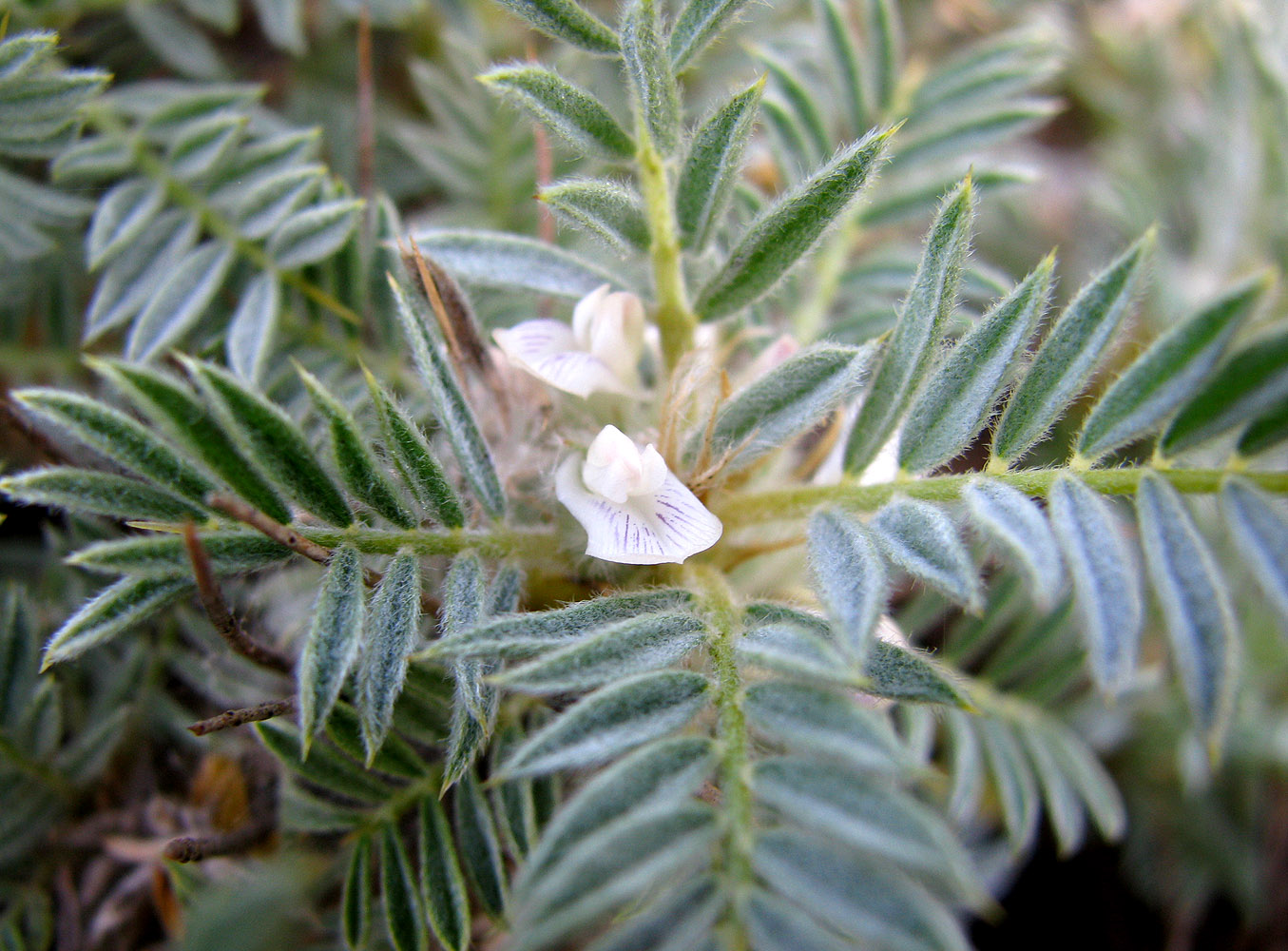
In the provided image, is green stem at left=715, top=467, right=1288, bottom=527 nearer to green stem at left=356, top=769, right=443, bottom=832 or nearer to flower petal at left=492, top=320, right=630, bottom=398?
flower petal at left=492, top=320, right=630, bottom=398

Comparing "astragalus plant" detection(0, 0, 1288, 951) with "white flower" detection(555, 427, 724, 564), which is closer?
"astragalus plant" detection(0, 0, 1288, 951)

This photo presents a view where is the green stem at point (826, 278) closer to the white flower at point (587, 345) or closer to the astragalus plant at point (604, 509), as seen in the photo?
the astragalus plant at point (604, 509)

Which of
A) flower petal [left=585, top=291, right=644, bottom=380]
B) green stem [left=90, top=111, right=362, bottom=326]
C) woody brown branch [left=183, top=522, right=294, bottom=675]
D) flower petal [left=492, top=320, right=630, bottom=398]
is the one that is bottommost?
woody brown branch [left=183, top=522, right=294, bottom=675]

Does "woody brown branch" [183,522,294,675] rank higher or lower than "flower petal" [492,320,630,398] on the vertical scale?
lower

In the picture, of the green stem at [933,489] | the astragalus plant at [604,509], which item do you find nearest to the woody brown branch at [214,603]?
the astragalus plant at [604,509]

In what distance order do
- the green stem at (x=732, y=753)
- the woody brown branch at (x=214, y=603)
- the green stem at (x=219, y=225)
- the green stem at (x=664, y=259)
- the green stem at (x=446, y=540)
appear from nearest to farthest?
the green stem at (x=732, y=753) < the woody brown branch at (x=214, y=603) < the green stem at (x=446, y=540) < the green stem at (x=664, y=259) < the green stem at (x=219, y=225)

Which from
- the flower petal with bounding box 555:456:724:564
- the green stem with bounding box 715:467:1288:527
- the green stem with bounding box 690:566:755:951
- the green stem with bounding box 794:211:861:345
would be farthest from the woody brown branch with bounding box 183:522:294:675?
the green stem with bounding box 794:211:861:345

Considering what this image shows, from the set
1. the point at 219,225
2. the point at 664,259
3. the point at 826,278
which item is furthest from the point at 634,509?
the point at 219,225
